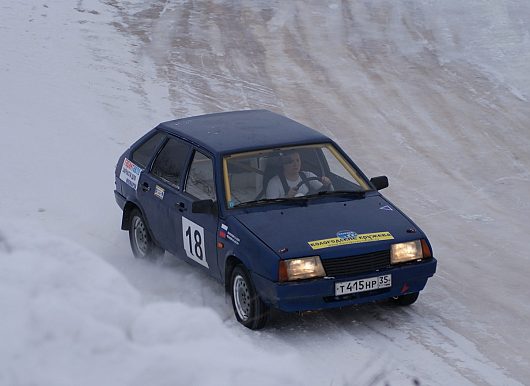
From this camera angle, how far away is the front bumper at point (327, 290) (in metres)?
8.34

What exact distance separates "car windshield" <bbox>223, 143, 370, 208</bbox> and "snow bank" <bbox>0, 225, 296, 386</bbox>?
120 centimetres

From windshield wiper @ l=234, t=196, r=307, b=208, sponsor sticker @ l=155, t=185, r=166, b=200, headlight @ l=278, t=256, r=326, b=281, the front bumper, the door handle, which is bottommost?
sponsor sticker @ l=155, t=185, r=166, b=200

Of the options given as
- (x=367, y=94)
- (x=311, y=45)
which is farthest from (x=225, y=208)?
(x=311, y=45)

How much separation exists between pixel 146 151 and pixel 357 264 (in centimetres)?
288

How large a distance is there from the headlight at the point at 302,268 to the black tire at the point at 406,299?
3.50 ft

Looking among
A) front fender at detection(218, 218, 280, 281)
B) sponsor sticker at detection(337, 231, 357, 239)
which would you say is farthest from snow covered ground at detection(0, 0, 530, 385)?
sponsor sticker at detection(337, 231, 357, 239)

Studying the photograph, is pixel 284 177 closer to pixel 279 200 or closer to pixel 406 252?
pixel 279 200

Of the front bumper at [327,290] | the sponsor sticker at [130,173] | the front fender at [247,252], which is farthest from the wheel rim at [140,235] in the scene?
the front bumper at [327,290]

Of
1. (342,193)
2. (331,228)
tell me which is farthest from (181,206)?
(331,228)

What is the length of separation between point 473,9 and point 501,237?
1326 cm

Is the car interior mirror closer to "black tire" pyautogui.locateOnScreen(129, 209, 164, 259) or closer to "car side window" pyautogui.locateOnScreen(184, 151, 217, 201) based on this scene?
"car side window" pyautogui.locateOnScreen(184, 151, 217, 201)

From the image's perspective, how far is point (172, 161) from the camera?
10.1 metres

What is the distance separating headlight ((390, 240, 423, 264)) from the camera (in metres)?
8.68

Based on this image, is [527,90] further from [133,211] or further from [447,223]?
[133,211]
